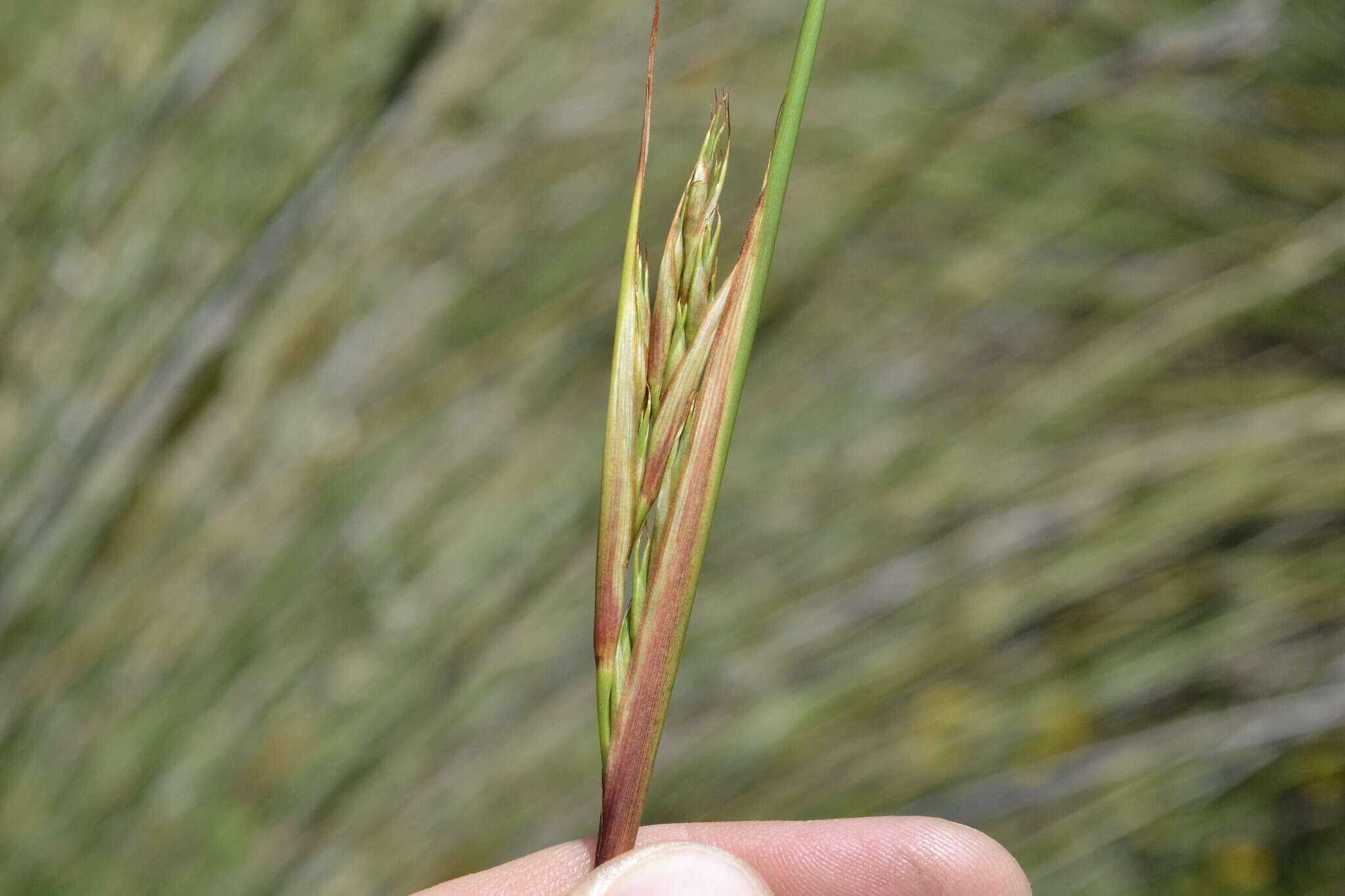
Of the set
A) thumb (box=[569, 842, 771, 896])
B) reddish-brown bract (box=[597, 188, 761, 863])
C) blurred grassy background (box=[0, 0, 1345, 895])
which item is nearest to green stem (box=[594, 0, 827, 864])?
reddish-brown bract (box=[597, 188, 761, 863])

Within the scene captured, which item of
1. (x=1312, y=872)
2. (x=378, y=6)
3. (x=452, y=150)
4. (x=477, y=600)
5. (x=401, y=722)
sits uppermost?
(x=378, y=6)

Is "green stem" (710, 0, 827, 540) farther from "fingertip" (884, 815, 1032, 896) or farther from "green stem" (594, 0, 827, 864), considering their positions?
"fingertip" (884, 815, 1032, 896)

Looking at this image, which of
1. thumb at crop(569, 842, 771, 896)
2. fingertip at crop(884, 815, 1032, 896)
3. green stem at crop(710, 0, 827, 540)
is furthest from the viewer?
fingertip at crop(884, 815, 1032, 896)

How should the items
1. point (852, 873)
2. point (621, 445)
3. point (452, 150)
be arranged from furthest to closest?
point (452, 150) → point (852, 873) → point (621, 445)

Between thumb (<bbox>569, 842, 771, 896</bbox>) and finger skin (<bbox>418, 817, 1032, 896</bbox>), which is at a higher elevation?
thumb (<bbox>569, 842, 771, 896</bbox>)

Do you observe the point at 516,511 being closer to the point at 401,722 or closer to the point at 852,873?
the point at 401,722

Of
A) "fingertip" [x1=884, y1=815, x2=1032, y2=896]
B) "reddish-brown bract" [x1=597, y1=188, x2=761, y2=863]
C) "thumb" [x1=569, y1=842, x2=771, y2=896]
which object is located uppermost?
"reddish-brown bract" [x1=597, y1=188, x2=761, y2=863]

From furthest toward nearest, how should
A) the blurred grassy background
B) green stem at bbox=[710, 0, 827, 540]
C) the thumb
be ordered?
the blurred grassy background
the thumb
green stem at bbox=[710, 0, 827, 540]

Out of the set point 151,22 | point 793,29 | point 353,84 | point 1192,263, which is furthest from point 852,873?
point 151,22
